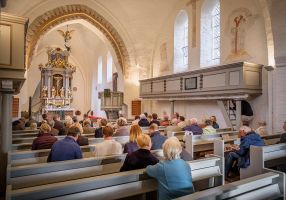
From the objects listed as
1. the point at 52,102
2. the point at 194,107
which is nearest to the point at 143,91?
the point at 194,107

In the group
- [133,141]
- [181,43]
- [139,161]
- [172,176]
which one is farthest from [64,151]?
[181,43]

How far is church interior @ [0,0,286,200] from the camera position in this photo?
3.01 metres

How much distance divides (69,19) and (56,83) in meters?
7.30

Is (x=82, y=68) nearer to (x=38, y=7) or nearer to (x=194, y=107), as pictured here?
(x=38, y=7)

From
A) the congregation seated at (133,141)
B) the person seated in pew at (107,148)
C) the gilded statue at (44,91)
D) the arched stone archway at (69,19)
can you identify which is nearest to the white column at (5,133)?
the person seated in pew at (107,148)

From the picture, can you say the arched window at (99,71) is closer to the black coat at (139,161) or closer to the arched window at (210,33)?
the arched window at (210,33)

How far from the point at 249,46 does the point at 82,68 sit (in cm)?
1745

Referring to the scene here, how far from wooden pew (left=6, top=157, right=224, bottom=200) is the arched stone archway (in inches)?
483

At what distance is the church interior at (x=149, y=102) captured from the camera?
301cm

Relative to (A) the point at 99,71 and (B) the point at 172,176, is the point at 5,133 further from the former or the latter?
(A) the point at 99,71

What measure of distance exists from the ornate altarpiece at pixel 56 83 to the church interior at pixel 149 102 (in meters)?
0.08

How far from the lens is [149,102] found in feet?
51.0

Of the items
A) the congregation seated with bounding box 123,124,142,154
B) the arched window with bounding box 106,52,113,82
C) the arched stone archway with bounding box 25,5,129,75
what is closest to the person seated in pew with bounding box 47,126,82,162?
the congregation seated with bounding box 123,124,142,154

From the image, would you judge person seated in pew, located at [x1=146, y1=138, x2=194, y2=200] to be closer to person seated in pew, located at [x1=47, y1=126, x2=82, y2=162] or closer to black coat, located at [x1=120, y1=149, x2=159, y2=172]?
black coat, located at [x1=120, y1=149, x2=159, y2=172]
